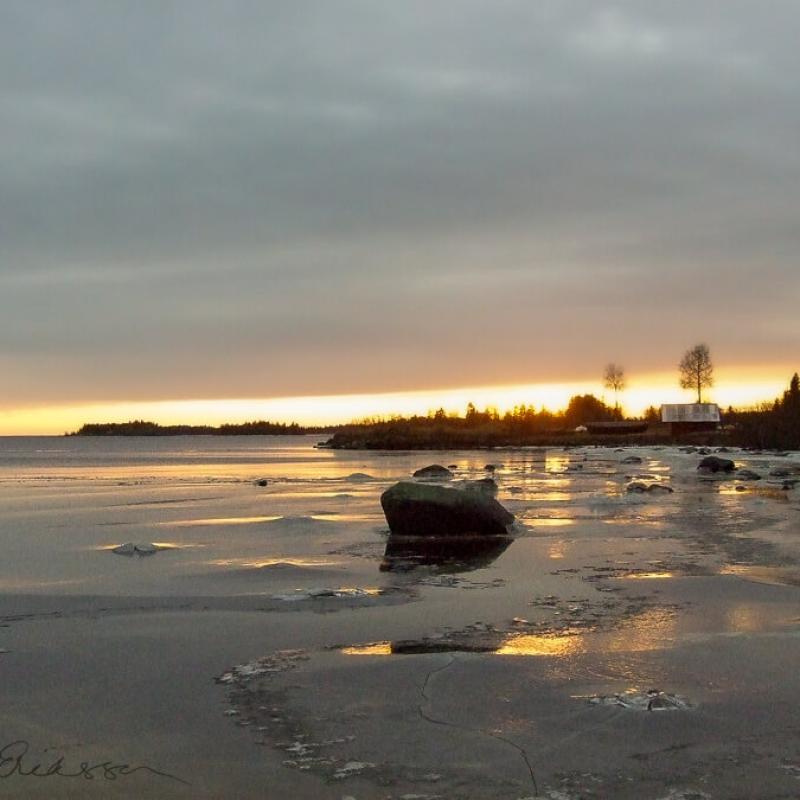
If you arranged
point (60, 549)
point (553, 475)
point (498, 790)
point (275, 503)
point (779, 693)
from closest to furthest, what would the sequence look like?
point (498, 790), point (779, 693), point (60, 549), point (275, 503), point (553, 475)

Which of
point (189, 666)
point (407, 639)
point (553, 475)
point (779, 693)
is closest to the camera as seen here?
point (779, 693)

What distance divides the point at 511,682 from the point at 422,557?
8.01 metres

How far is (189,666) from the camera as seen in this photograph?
27.0 feet

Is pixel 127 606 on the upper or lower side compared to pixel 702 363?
lower

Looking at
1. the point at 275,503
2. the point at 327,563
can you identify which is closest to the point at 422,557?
the point at 327,563

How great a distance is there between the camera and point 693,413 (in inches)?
4550

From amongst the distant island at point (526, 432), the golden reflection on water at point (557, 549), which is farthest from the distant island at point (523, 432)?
the golden reflection on water at point (557, 549)

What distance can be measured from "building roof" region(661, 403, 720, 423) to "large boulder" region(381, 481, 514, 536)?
10030cm

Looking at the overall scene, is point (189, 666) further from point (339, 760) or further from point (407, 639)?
point (339, 760)

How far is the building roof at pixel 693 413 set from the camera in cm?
11419

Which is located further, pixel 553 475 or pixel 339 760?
pixel 553 475

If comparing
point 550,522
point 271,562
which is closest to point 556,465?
point 550,522
